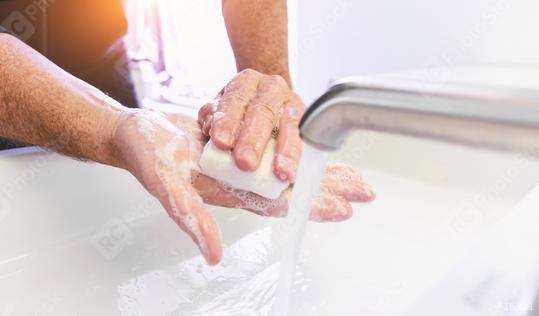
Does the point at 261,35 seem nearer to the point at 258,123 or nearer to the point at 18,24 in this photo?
the point at 258,123

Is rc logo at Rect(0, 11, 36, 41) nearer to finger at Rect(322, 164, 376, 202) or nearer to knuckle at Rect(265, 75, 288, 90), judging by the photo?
knuckle at Rect(265, 75, 288, 90)

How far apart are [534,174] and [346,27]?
2.25 feet

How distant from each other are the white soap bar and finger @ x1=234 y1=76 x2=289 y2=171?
1cm

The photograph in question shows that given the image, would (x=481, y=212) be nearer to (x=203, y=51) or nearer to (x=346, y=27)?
(x=346, y=27)

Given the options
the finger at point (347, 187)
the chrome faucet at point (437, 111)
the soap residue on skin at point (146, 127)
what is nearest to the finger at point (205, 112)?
the soap residue on skin at point (146, 127)

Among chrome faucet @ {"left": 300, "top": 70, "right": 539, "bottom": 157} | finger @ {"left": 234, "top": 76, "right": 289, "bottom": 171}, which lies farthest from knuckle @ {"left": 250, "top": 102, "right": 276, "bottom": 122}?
chrome faucet @ {"left": 300, "top": 70, "right": 539, "bottom": 157}

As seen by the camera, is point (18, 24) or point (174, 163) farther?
point (18, 24)

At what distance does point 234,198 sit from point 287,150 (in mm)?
113

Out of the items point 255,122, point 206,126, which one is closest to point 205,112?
point 206,126

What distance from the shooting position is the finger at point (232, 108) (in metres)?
0.51

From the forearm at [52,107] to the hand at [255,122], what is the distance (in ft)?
0.49

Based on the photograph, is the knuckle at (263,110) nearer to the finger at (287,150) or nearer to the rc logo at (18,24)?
the finger at (287,150)

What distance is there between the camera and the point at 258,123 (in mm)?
529

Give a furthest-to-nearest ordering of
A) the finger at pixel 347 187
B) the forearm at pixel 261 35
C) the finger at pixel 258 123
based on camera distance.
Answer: the forearm at pixel 261 35 → the finger at pixel 347 187 → the finger at pixel 258 123
